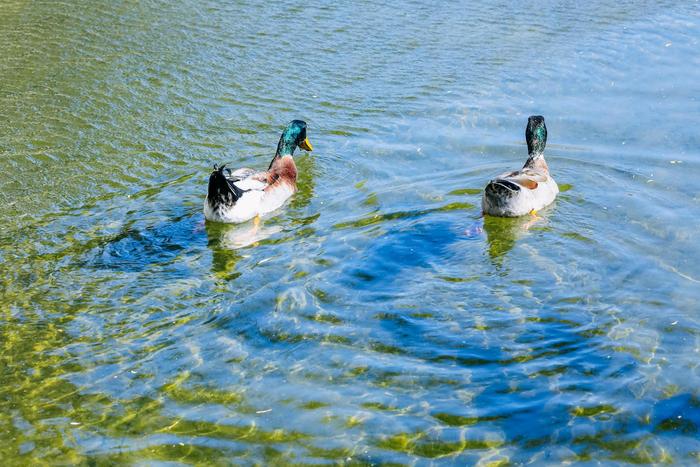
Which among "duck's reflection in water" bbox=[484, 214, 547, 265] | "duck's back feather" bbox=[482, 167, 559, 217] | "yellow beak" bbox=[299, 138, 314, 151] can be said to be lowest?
"duck's reflection in water" bbox=[484, 214, 547, 265]

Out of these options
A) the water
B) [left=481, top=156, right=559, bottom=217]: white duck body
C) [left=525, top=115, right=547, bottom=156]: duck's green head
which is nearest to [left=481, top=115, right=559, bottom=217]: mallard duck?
[left=481, top=156, right=559, bottom=217]: white duck body

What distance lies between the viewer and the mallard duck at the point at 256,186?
9828 mm

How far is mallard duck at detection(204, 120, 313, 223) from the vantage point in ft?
32.2

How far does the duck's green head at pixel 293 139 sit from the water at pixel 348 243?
328mm

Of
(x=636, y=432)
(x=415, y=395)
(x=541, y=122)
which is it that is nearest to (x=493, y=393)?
(x=415, y=395)

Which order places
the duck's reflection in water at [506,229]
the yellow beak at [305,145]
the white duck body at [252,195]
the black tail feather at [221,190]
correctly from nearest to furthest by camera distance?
the duck's reflection in water at [506,229]
the black tail feather at [221,190]
the white duck body at [252,195]
the yellow beak at [305,145]

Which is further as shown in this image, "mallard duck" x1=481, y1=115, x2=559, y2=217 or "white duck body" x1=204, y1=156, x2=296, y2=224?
"white duck body" x1=204, y1=156, x2=296, y2=224

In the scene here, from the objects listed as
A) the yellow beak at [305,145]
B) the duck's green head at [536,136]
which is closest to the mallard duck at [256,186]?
the yellow beak at [305,145]

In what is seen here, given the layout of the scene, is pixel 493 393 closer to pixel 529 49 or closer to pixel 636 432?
pixel 636 432

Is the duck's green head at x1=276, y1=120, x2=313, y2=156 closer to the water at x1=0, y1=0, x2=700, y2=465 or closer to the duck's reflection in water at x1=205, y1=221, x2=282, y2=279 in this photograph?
the water at x1=0, y1=0, x2=700, y2=465

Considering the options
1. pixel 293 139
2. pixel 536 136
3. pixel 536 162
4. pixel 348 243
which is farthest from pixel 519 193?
pixel 293 139

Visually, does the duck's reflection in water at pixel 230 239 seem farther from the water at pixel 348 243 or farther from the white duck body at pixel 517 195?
the white duck body at pixel 517 195

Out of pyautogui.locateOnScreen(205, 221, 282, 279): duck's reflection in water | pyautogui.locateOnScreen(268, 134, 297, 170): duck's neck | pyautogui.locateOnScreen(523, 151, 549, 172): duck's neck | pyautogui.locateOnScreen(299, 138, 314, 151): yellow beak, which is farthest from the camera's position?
pyautogui.locateOnScreen(299, 138, 314, 151): yellow beak

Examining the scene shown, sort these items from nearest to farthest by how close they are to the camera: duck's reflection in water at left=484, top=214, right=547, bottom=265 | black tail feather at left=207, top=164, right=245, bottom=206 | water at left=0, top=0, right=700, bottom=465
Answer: water at left=0, top=0, right=700, bottom=465 < duck's reflection in water at left=484, top=214, right=547, bottom=265 < black tail feather at left=207, top=164, right=245, bottom=206
